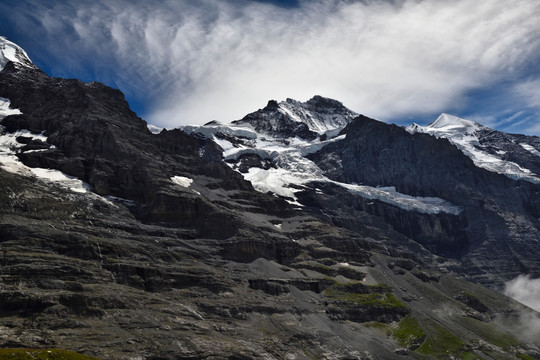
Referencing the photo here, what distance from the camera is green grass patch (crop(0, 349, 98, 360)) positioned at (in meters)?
106

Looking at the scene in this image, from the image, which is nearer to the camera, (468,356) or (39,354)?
(39,354)

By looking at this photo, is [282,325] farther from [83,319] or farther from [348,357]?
[83,319]

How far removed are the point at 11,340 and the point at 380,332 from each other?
124m

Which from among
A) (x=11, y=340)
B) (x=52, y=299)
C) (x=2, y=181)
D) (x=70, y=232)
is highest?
(x=2, y=181)

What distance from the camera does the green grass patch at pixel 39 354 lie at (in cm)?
10594

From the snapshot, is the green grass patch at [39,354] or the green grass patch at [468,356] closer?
→ the green grass patch at [39,354]

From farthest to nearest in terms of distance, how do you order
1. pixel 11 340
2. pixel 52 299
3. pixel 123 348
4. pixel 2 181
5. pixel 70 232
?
pixel 2 181, pixel 70 232, pixel 52 299, pixel 123 348, pixel 11 340

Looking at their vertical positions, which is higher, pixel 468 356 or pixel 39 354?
pixel 468 356

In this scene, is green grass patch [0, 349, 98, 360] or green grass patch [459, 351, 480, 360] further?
green grass patch [459, 351, 480, 360]

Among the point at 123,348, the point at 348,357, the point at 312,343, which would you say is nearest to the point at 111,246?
the point at 123,348

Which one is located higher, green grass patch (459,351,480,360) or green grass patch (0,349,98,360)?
green grass patch (459,351,480,360)

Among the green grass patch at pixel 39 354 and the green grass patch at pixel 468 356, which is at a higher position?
the green grass patch at pixel 468 356

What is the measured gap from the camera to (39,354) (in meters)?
110

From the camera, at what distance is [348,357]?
16762 centimetres
